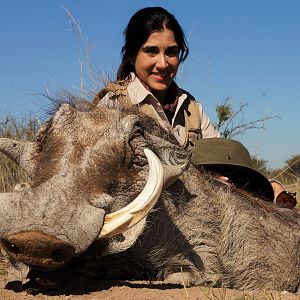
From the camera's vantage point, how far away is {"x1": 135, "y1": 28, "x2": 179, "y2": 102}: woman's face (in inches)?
218

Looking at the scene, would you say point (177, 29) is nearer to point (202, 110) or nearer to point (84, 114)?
point (202, 110)

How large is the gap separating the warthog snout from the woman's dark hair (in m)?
2.86

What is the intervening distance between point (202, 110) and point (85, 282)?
281 cm

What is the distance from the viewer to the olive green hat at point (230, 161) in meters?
4.82

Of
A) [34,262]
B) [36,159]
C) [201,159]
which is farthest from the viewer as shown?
[201,159]

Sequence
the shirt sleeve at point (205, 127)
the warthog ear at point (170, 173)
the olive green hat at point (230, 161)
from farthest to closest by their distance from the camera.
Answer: the shirt sleeve at point (205, 127) → the olive green hat at point (230, 161) → the warthog ear at point (170, 173)

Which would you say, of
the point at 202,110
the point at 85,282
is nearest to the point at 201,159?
the point at 202,110

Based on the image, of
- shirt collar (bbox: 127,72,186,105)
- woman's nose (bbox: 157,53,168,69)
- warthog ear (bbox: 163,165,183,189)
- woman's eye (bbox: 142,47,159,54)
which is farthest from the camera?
woman's eye (bbox: 142,47,159,54)

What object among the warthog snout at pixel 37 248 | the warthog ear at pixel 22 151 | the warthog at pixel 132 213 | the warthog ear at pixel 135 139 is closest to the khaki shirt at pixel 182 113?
the warthog at pixel 132 213

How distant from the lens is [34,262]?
2965mm

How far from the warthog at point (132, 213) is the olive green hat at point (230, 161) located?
32 centimetres

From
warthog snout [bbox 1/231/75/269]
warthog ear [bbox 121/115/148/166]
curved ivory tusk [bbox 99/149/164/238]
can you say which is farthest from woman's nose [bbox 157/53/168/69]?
warthog snout [bbox 1/231/75/269]

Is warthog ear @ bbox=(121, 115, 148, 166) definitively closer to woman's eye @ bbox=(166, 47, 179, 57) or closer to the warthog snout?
the warthog snout

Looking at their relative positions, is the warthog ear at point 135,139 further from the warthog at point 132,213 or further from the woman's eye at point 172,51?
the woman's eye at point 172,51
